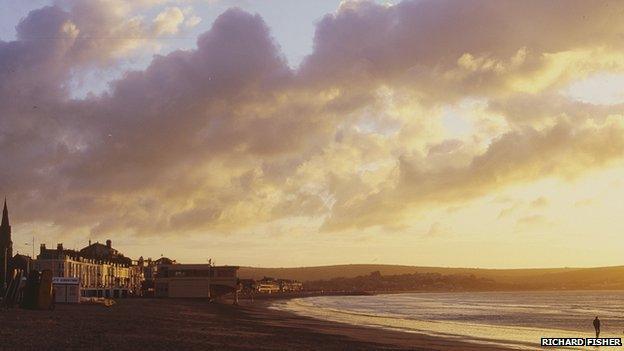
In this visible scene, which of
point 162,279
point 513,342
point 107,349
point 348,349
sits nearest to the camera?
point 107,349

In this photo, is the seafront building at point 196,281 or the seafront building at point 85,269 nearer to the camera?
the seafront building at point 85,269

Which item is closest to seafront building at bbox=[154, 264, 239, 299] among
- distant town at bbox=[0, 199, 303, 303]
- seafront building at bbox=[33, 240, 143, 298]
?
distant town at bbox=[0, 199, 303, 303]

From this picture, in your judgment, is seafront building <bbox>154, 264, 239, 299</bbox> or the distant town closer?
the distant town

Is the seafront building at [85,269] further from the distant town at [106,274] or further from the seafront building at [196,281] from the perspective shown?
the seafront building at [196,281]

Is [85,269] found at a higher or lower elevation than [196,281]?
higher

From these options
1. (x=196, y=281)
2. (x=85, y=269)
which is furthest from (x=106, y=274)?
(x=196, y=281)

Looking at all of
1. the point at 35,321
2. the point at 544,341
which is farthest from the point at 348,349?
the point at 544,341

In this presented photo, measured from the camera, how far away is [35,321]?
51.1 meters

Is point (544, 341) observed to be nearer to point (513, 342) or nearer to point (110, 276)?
point (513, 342)

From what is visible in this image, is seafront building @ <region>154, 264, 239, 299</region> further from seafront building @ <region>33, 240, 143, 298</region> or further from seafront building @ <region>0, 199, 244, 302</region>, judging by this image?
seafront building @ <region>33, 240, 143, 298</region>

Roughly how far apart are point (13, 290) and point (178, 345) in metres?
42.2

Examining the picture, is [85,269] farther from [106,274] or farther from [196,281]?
[196,281]

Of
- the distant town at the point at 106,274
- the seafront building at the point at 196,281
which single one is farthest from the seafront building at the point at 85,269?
the seafront building at the point at 196,281

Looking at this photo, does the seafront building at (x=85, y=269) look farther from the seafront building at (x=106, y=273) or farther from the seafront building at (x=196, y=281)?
the seafront building at (x=196, y=281)
